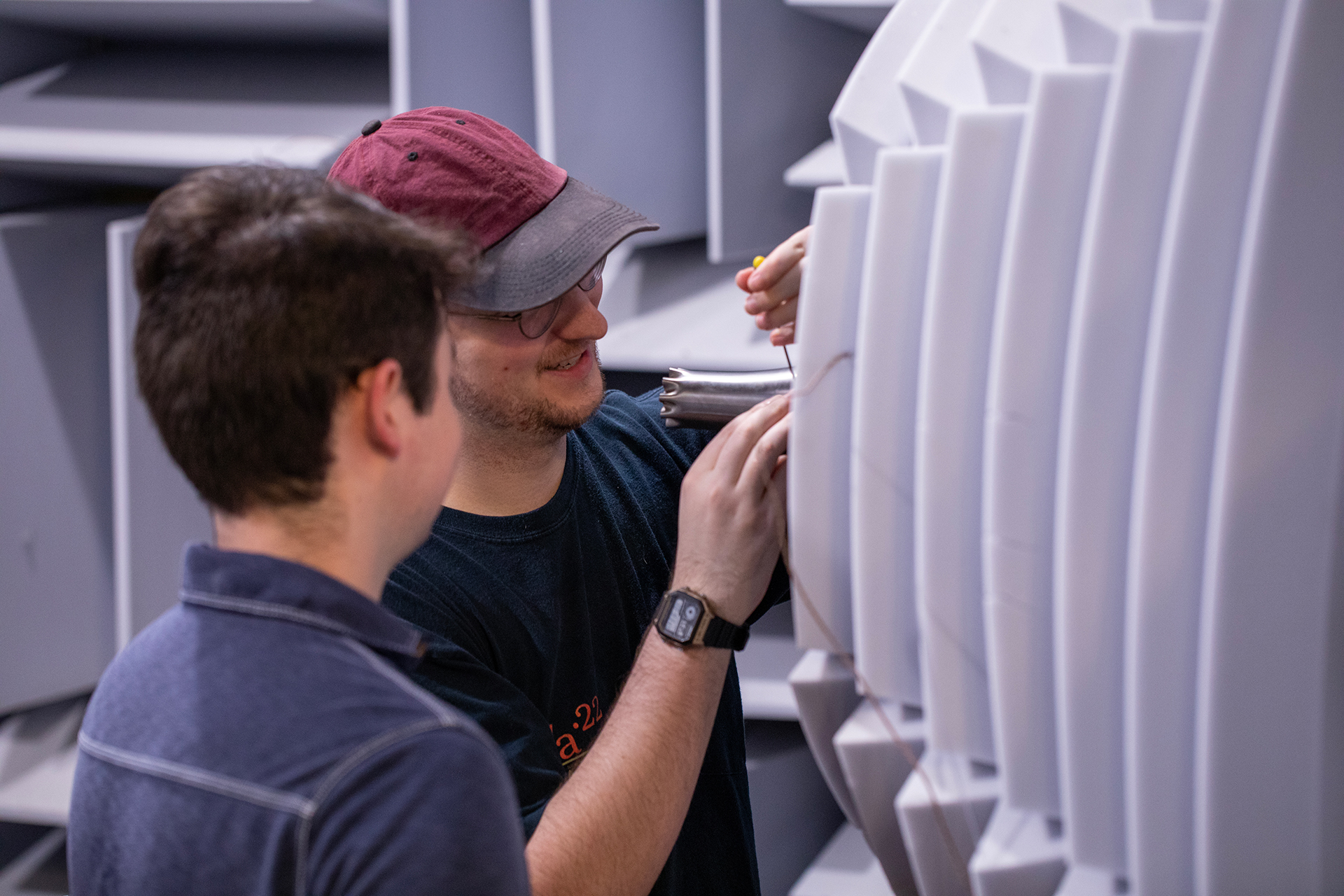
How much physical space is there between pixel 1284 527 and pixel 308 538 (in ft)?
1.44

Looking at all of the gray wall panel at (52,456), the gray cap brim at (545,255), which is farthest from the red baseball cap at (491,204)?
the gray wall panel at (52,456)

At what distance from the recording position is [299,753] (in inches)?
18.5

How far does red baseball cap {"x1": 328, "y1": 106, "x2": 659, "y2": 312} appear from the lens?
0.80 m

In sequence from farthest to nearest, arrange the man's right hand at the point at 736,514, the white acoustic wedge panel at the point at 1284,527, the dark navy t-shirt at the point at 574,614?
1. the dark navy t-shirt at the point at 574,614
2. the man's right hand at the point at 736,514
3. the white acoustic wedge panel at the point at 1284,527

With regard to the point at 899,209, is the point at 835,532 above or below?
below

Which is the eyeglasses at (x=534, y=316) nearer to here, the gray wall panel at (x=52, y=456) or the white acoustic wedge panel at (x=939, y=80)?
the white acoustic wedge panel at (x=939, y=80)

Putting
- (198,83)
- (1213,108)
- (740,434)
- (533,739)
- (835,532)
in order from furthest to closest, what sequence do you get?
(198,83) < (533,739) < (740,434) < (835,532) < (1213,108)

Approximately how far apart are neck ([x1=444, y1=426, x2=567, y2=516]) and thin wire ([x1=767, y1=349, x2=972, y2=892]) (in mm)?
357

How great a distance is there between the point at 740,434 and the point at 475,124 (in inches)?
15.1

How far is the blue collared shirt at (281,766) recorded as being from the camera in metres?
0.46

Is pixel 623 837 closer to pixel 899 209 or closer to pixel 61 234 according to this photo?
pixel 899 209

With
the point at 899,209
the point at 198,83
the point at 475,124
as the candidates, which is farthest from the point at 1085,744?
the point at 198,83

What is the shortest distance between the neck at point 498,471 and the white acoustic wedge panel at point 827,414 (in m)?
0.36

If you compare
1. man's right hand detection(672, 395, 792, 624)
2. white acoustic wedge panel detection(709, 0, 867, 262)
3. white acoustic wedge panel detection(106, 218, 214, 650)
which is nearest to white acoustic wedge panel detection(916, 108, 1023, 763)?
man's right hand detection(672, 395, 792, 624)
